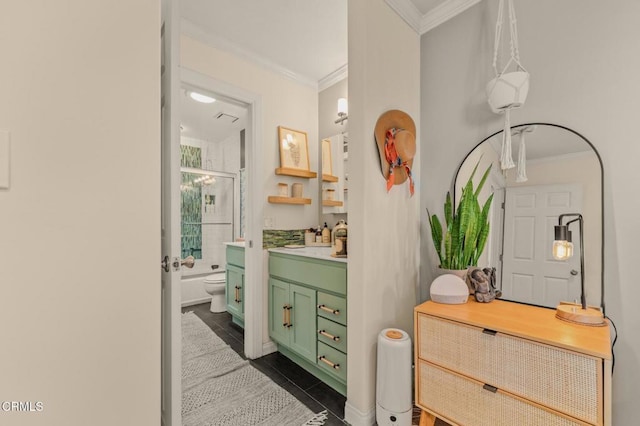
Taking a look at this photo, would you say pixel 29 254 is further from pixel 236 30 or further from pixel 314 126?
pixel 314 126

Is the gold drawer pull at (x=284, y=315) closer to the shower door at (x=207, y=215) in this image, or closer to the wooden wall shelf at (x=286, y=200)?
the wooden wall shelf at (x=286, y=200)

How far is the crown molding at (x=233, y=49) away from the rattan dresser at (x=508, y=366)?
7.71 ft

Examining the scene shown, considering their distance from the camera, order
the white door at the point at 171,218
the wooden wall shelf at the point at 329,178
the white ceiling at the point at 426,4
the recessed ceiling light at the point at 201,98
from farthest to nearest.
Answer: the recessed ceiling light at the point at 201,98, the wooden wall shelf at the point at 329,178, the white ceiling at the point at 426,4, the white door at the point at 171,218

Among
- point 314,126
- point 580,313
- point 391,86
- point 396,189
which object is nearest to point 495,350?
point 580,313

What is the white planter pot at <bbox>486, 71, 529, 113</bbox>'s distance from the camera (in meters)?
1.40

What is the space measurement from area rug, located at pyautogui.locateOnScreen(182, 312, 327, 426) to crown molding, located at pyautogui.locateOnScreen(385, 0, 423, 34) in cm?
257

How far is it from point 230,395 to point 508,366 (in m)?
1.63

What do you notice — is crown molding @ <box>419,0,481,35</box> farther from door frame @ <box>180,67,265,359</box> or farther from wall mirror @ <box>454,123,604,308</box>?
door frame @ <box>180,67,265,359</box>

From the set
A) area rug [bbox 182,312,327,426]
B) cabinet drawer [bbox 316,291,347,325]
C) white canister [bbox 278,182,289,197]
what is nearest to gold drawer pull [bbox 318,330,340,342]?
cabinet drawer [bbox 316,291,347,325]

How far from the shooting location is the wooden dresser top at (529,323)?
1.00m

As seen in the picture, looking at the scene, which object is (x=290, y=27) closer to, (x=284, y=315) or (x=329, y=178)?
(x=329, y=178)

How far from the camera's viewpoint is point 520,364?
3.68 feet

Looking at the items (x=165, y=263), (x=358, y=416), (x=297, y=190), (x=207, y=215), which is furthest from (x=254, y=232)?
(x=207, y=215)

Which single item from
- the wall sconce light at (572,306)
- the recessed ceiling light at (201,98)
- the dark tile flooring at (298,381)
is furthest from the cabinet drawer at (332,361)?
the recessed ceiling light at (201,98)
